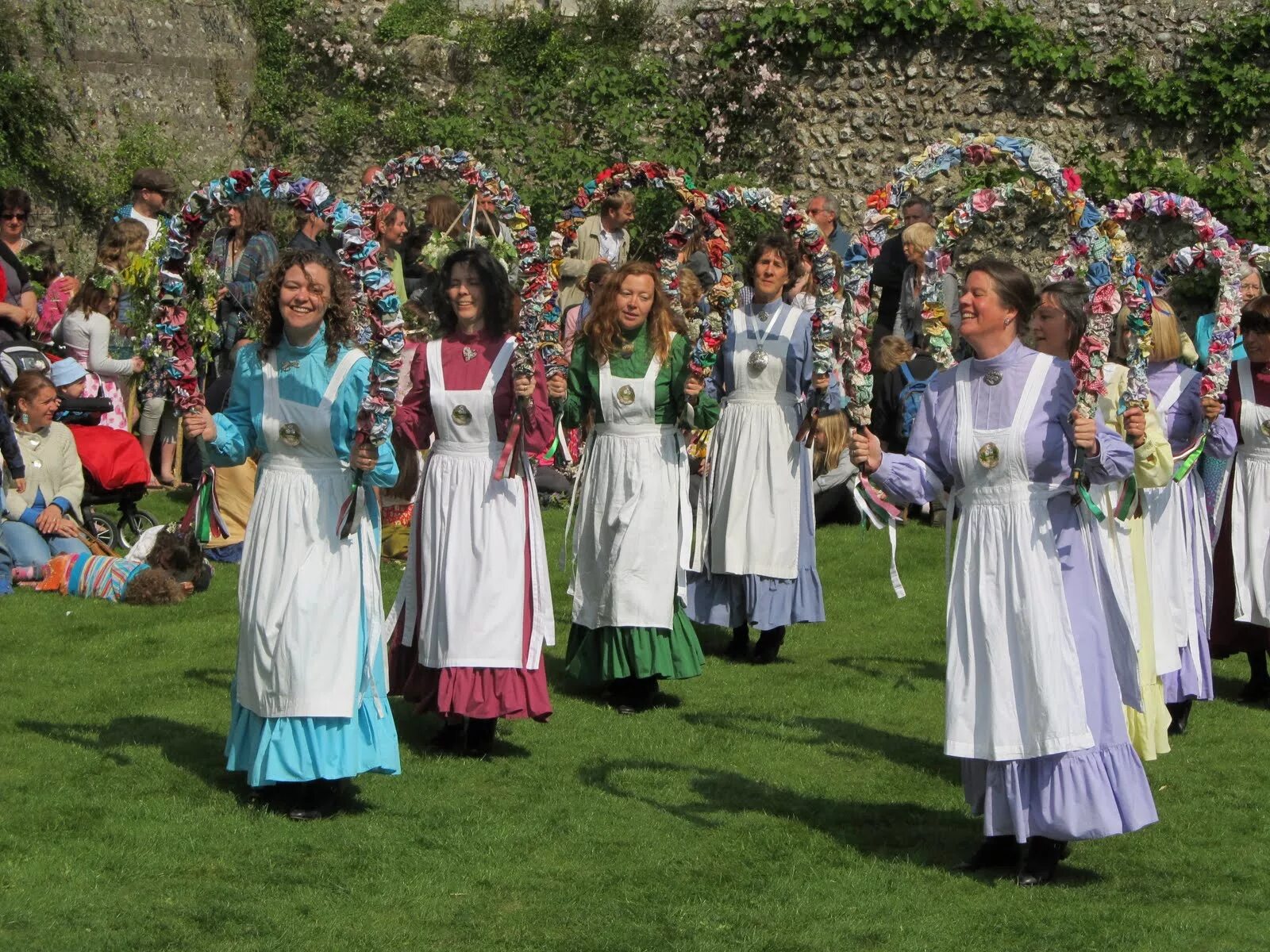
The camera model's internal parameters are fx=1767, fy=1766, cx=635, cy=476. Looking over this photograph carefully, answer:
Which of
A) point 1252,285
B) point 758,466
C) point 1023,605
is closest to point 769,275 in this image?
point 758,466

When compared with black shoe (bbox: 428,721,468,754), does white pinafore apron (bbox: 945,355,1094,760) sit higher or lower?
higher

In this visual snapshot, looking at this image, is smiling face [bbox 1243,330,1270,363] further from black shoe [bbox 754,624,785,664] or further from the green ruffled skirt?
the green ruffled skirt

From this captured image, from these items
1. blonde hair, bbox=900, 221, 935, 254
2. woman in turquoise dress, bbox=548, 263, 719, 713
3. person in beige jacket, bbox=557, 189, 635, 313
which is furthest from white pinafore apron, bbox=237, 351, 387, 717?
blonde hair, bbox=900, 221, 935, 254

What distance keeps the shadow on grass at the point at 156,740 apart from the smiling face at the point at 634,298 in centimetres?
277

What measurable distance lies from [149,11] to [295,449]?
13649 mm

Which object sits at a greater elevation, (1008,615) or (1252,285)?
(1252,285)

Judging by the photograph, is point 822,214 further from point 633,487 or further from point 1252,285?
point 633,487

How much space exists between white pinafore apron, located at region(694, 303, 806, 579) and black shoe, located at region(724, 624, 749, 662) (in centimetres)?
39

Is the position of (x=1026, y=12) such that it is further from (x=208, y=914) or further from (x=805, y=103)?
(x=208, y=914)

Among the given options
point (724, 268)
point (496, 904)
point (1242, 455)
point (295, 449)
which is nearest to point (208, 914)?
point (496, 904)

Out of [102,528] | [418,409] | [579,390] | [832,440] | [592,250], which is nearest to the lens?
[418,409]

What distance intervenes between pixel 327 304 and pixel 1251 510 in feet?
17.7

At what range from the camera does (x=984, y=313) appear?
20.3 ft

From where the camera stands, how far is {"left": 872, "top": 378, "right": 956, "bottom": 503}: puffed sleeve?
20.6ft
